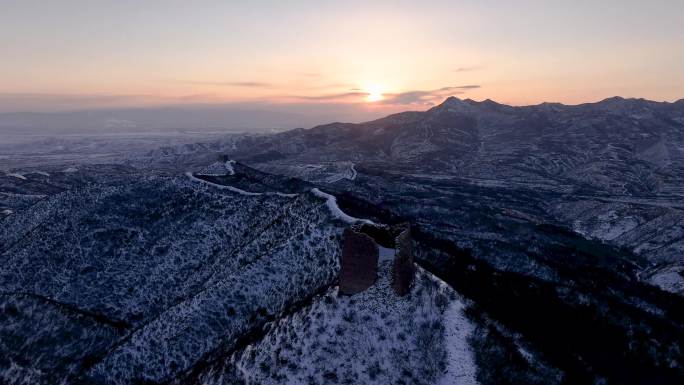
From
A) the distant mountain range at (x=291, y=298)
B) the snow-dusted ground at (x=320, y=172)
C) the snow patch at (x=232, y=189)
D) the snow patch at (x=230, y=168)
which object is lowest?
the snow-dusted ground at (x=320, y=172)

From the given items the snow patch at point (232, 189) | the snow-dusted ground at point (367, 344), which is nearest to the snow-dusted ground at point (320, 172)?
the snow patch at point (232, 189)

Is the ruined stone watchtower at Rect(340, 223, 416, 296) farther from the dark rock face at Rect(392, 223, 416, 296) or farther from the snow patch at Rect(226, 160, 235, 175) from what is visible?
the snow patch at Rect(226, 160, 235, 175)

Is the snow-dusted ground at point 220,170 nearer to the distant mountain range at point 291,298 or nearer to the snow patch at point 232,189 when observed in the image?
the distant mountain range at point 291,298

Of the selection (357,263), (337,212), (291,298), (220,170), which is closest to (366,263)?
(357,263)

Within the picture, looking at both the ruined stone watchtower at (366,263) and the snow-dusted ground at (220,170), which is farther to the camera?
the snow-dusted ground at (220,170)

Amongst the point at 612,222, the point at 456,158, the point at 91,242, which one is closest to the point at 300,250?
the point at 91,242

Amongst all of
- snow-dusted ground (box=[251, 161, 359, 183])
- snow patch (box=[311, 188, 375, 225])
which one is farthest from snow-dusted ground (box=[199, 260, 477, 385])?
snow-dusted ground (box=[251, 161, 359, 183])

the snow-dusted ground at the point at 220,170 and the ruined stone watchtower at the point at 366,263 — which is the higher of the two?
the ruined stone watchtower at the point at 366,263

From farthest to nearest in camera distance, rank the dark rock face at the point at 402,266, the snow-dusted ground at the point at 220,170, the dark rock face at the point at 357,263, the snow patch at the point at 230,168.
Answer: the snow patch at the point at 230,168
the snow-dusted ground at the point at 220,170
the dark rock face at the point at 357,263
the dark rock face at the point at 402,266
